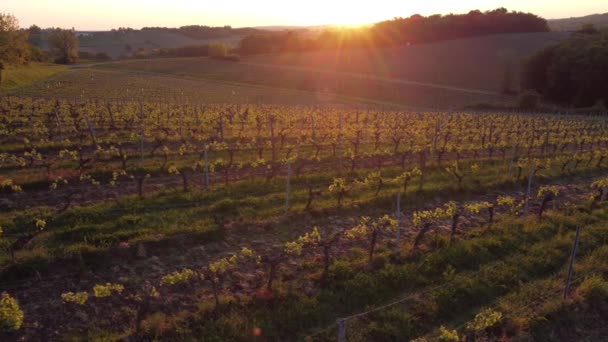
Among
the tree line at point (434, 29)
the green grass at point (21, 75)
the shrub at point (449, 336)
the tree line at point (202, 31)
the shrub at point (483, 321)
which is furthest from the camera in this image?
the tree line at point (202, 31)

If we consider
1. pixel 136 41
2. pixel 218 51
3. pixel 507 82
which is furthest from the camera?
pixel 136 41

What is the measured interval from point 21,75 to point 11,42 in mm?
4546

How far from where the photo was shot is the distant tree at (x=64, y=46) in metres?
85.8

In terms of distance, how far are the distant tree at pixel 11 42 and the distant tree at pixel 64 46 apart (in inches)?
1211

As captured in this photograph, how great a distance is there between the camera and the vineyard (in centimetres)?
760

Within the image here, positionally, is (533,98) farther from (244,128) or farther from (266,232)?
(266,232)

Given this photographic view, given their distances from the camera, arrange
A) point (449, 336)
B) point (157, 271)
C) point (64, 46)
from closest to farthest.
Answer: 1. point (449, 336)
2. point (157, 271)
3. point (64, 46)

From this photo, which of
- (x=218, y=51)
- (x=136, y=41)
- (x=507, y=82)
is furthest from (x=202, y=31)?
(x=507, y=82)

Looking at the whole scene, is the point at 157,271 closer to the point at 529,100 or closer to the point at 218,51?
the point at 529,100

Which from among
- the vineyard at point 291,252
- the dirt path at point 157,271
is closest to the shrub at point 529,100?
the vineyard at point 291,252

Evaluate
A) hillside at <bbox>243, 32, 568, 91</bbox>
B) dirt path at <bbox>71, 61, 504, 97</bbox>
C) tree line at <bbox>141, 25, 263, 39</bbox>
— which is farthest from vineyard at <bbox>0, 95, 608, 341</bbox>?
tree line at <bbox>141, 25, 263, 39</bbox>

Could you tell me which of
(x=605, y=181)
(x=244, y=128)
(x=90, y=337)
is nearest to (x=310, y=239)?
(x=90, y=337)

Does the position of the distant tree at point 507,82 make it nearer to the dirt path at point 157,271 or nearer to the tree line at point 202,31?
the dirt path at point 157,271

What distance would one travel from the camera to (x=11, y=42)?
5053 centimetres
